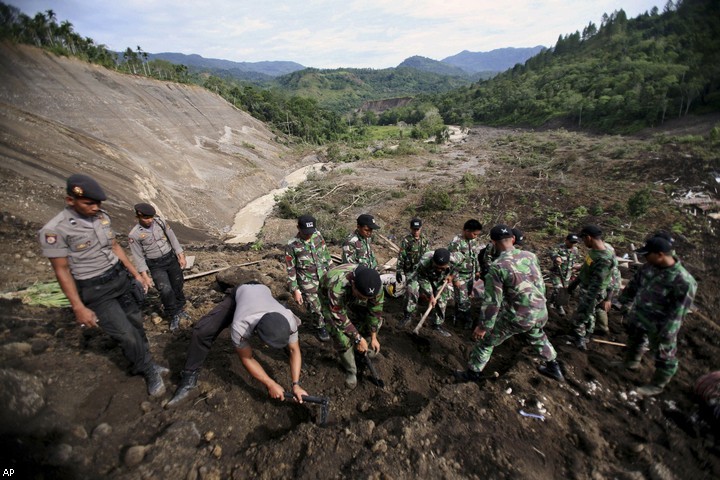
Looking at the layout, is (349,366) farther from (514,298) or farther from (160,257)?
(160,257)

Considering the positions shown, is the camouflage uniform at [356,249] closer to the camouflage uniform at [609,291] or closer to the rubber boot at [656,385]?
the camouflage uniform at [609,291]

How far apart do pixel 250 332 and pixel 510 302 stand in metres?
2.57

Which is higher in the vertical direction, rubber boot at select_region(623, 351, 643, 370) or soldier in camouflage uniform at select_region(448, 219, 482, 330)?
soldier in camouflage uniform at select_region(448, 219, 482, 330)

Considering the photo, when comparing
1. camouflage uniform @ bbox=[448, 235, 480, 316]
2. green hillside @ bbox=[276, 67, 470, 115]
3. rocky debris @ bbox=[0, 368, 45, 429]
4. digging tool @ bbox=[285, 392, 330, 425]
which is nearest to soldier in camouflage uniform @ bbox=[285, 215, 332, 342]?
digging tool @ bbox=[285, 392, 330, 425]

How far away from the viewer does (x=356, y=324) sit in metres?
3.66

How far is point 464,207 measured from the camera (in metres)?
12.4

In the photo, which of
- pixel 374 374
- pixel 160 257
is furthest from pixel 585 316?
pixel 160 257

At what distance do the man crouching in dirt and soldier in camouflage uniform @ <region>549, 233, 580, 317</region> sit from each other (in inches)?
176

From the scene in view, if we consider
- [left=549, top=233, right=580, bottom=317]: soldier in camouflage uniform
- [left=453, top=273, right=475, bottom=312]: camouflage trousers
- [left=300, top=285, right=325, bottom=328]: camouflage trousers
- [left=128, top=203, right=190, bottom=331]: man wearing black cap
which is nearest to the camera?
[left=128, top=203, right=190, bottom=331]: man wearing black cap

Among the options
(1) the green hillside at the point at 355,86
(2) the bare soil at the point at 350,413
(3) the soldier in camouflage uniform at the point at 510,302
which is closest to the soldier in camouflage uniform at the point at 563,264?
(2) the bare soil at the point at 350,413

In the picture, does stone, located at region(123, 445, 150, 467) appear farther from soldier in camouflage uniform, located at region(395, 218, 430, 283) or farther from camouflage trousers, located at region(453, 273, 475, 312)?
camouflage trousers, located at region(453, 273, 475, 312)

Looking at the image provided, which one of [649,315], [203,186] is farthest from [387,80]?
[649,315]

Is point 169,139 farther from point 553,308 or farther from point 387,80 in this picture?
point 387,80

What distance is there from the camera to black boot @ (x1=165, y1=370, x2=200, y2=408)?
2911 mm
